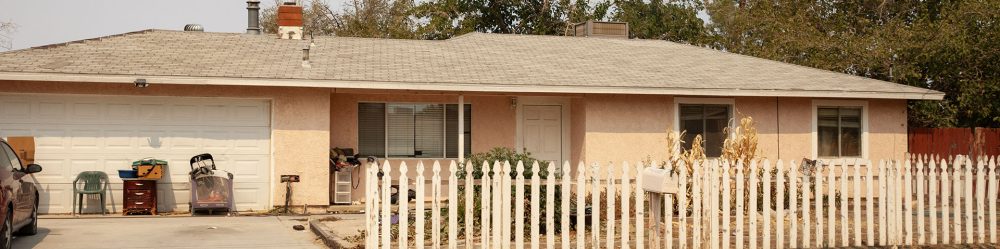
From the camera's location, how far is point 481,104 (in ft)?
62.2

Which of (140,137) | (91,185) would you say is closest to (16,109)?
(91,185)

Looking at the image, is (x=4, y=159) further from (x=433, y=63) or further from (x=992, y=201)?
(x=992, y=201)

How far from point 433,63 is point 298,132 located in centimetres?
292

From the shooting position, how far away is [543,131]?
1936 centimetres

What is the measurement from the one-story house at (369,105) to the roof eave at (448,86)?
0.02m

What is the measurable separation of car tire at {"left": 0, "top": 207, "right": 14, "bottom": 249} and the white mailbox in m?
6.18

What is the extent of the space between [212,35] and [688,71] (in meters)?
8.72

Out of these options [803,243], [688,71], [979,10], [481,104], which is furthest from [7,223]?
[979,10]

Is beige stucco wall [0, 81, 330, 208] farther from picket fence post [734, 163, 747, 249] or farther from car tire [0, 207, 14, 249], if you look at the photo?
picket fence post [734, 163, 747, 249]

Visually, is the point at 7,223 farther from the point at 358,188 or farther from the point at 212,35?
the point at 212,35

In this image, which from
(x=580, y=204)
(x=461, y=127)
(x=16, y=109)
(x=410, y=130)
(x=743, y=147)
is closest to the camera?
(x=580, y=204)

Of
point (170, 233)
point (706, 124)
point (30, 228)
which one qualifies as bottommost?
point (170, 233)

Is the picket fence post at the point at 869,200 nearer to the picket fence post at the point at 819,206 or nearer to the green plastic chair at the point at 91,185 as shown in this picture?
the picket fence post at the point at 819,206

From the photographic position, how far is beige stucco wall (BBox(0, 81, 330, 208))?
16.9 m
